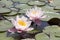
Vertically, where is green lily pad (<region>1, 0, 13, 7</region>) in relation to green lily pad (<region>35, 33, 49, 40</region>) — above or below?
above

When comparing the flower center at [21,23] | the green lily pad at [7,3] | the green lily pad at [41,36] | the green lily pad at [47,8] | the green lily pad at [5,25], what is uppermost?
the green lily pad at [7,3]

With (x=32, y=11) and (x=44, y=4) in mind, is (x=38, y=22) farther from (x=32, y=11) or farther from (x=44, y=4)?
(x=44, y=4)

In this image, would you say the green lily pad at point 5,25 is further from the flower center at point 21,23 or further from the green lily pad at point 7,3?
the green lily pad at point 7,3

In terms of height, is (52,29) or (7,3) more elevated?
(7,3)

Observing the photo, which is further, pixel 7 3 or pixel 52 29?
pixel 7 3

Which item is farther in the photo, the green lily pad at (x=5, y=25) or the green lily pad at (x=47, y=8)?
the green lily pad at (x=47, y=8)

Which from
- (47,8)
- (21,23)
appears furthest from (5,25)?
(47,8)

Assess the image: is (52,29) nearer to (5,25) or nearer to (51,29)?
(51,29)

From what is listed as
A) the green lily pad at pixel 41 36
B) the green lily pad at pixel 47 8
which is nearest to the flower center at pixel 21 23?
the green lily pad at pixel 41 36

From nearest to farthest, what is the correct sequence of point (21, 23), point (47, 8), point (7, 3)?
point (21, 23)
point (47, 8)
point (7, 3)

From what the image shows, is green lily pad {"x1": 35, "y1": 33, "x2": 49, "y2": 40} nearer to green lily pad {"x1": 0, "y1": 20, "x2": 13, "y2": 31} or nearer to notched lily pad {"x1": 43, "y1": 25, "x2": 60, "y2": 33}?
notched lily pad {"x1": 43, "y1": 25, "x2": 60, "y2": 33}

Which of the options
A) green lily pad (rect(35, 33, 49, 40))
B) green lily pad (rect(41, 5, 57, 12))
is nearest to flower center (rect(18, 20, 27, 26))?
green lily pad (rect(35, 33, 49, 40))
